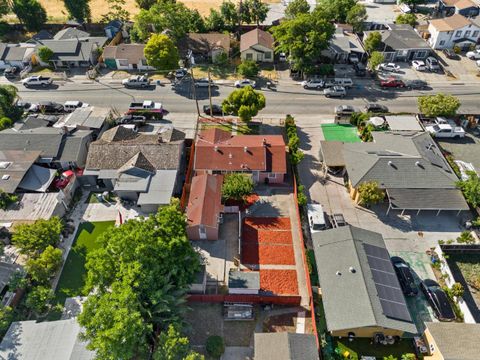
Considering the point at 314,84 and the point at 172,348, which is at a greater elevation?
the point at 314,84

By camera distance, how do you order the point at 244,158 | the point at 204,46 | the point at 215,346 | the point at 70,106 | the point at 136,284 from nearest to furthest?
the point at 136,284, the point at 215,346, the point at 244,158, the point at 70,106, the point at 204,46

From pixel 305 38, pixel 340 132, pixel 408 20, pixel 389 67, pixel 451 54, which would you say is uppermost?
pixel 305 38

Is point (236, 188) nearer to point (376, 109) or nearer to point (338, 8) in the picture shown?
point (376, 109)

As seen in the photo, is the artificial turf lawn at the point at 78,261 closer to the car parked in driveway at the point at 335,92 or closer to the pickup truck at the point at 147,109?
the pickup truck at the point at 147,109

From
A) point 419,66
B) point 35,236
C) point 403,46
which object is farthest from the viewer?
point 403,46

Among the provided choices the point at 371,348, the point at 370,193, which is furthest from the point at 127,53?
the point at 371,348

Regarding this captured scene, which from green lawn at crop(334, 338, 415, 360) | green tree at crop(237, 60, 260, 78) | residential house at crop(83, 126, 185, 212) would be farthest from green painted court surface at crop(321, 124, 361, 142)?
green lawn at crop(334, 338, 415, 360)

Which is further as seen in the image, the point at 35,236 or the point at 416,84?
the point at 416,84

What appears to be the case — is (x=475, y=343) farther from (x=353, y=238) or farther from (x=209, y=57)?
(x=209, y=57)
